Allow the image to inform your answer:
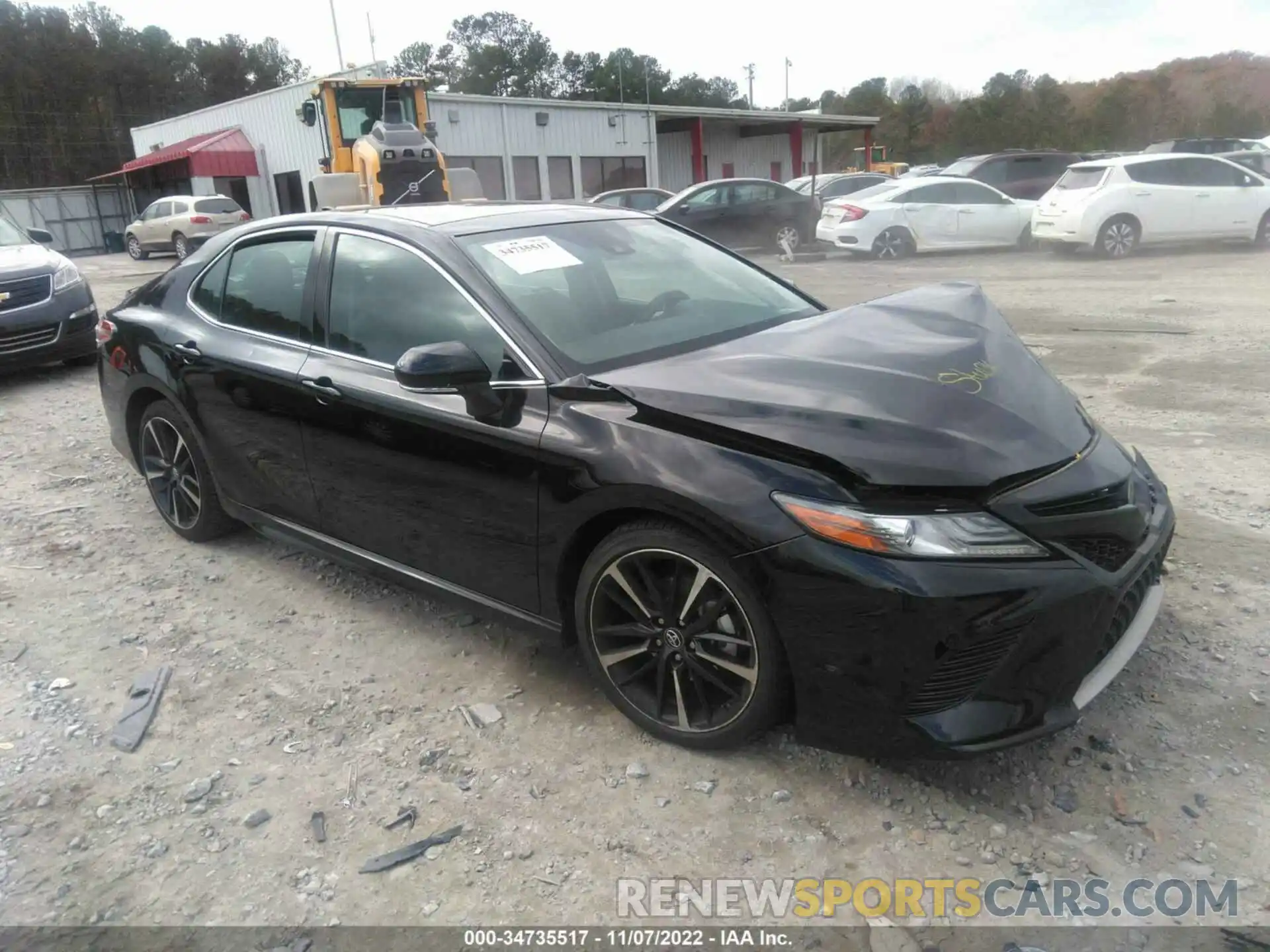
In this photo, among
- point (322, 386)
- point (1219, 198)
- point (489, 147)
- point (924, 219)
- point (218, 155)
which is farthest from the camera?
point (218, 155)

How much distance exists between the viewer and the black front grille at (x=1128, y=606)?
243cm

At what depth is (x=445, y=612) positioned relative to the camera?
3738 millimetres

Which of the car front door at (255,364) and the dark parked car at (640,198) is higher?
the dark parked car at (640,198)

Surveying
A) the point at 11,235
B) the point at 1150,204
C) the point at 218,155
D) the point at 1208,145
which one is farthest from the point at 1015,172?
the point at 218,155

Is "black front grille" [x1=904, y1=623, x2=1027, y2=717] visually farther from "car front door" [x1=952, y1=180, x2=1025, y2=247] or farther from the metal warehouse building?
the metal warehouse building

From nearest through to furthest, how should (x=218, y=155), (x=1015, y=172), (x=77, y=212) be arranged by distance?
(x=1015, y=172), (x=218, y=155), (x=77, y=212)

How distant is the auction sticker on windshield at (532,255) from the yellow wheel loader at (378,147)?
40.7ft

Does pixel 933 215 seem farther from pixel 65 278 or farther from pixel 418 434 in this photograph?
pixel 418 434

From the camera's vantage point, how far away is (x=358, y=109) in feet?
57.8

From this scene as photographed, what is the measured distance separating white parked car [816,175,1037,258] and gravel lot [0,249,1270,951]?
38.2 ft

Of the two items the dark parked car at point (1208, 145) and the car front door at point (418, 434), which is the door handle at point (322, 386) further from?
the dark parked car at point (1208, 145)

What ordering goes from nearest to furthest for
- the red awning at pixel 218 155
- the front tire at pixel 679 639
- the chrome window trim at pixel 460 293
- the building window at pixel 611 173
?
the front tire at pixel 679 639, the chrome window trim at pixel 460 293, the red awning at pixel 218 155, the building window at pixel 611 173

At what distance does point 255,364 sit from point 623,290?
1.52m
